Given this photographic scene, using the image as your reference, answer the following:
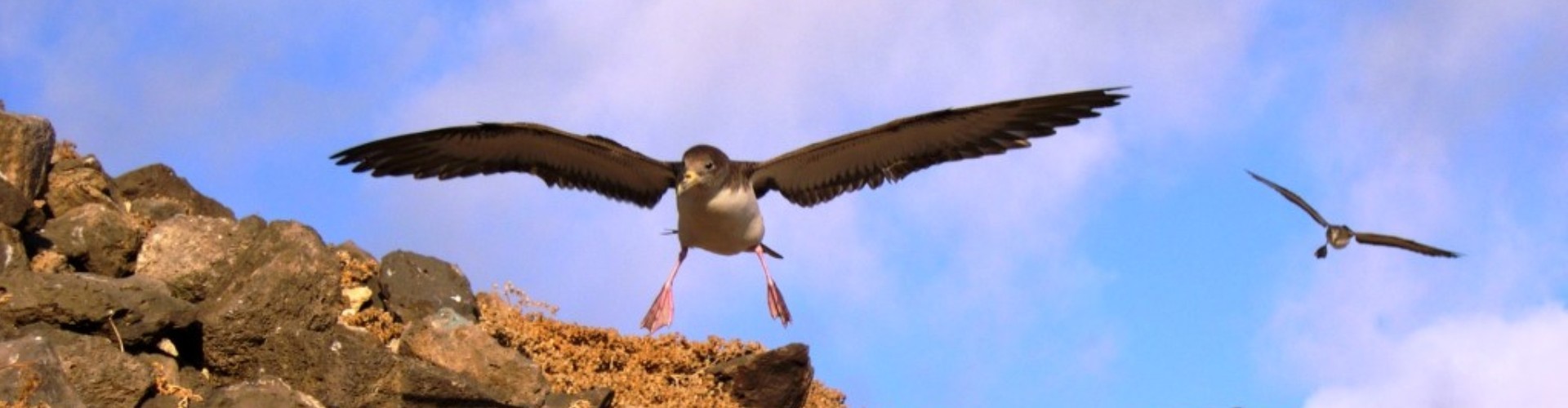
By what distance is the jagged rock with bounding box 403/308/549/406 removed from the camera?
1154 cm

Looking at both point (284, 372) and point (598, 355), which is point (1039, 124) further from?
point (284, 372)

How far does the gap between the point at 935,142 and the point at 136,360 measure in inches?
271

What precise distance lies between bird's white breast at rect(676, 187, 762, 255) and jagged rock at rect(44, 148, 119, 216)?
4.34m

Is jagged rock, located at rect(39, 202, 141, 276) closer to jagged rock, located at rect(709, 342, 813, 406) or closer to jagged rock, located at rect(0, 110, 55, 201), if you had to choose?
jagged rock, located at rect(0, 110, 55, 201)

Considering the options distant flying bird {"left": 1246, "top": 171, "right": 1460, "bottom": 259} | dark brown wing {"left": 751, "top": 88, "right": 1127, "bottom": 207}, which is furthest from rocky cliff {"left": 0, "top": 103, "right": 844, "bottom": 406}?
distant flying bird {"left": 1246, "top": 171, "right": 1460, "bottom": 259}

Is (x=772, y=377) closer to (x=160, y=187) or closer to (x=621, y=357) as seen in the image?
(x=621, y=357)


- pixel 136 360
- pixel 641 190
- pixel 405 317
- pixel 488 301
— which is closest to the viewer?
pixel 136 360

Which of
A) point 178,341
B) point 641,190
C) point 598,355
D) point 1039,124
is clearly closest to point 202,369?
point 178,341

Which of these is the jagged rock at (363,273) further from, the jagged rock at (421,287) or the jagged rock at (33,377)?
the jagged rock at (33,377)

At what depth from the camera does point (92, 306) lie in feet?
35.2

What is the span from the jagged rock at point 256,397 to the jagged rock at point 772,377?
10.5 ft

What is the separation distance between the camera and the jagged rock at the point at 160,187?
13.8 metres

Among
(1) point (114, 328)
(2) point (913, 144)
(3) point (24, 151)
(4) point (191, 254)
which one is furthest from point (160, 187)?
(2) point (913, 144)

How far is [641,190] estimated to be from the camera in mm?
16094
